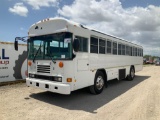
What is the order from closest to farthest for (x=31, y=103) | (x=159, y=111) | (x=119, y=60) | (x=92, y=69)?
(x=159, y=111), (x=31, y=103), (x=92, y=69), (x=119, y=60)

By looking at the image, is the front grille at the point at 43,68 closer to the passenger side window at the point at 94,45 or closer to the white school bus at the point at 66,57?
the white school bus at the point at 66,57

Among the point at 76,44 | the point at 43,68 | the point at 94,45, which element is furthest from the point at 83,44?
the point at 43,68

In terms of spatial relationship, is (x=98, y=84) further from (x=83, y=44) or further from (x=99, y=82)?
(x=83, y=44)

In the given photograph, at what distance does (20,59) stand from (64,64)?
6.28m

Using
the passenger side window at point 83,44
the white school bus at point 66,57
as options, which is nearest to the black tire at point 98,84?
the white school bus at point 66,57

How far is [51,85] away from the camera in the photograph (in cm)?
679

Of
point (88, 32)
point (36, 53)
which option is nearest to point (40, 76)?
point (36, 53)

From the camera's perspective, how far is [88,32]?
25.4 feet

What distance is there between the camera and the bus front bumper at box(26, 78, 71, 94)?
6453 millimetres

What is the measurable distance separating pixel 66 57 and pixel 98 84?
9.15 feet

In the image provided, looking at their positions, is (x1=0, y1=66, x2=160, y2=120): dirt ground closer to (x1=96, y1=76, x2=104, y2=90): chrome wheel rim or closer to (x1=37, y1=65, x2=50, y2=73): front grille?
(x1=96, y1=76, x2=104, y2=90): chrome wheel rim

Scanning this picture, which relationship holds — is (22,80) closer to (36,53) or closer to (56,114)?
(36,53)

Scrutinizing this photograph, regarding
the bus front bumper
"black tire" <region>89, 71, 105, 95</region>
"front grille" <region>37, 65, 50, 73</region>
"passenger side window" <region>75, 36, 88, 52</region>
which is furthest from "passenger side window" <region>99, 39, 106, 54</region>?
the bus front bumper

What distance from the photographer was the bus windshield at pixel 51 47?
6.62m
